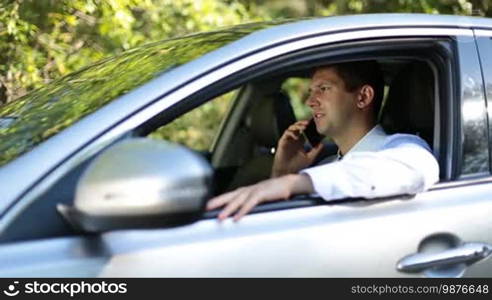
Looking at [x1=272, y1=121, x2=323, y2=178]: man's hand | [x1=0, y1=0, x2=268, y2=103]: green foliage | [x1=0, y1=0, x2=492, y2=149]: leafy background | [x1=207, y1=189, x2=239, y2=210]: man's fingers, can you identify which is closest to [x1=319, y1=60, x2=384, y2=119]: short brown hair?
[x1=272, y1=121, x2=323, y2=178]: man's hand

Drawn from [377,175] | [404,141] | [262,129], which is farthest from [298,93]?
[377,175]

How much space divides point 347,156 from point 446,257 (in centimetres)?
44

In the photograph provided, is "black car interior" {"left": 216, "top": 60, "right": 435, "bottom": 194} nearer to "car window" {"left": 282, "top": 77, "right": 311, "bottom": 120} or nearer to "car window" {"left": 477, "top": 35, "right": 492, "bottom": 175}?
"car window" {"left": 477, "top": 35, "right": 492, "bottom": 175}

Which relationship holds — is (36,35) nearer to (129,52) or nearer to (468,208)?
(129,52)

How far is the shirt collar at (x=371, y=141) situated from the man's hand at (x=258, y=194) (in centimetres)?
57

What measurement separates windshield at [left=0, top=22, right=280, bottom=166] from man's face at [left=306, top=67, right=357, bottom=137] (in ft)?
1.13

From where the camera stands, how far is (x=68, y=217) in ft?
6.93

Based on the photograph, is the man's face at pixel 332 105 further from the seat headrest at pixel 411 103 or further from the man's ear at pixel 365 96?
the seat headrest at pixel 411 103

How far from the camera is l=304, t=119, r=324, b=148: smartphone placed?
11.7ft

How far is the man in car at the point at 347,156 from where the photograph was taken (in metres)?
2.40

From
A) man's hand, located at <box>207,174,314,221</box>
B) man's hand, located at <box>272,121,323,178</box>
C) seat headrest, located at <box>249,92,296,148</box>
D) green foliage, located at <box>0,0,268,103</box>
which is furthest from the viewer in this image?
green foliage, located at <box>0,0,268,103</box>

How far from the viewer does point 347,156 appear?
2670 mm

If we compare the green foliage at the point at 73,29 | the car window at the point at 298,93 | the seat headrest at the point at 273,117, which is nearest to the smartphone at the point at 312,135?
the seat headrest at the point at 273,117

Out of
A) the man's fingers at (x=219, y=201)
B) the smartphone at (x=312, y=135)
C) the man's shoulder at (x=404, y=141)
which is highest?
the smartphone at (x=312, y=135)
